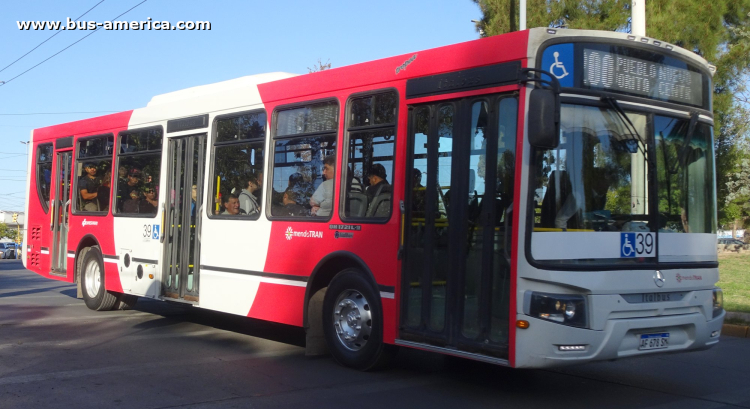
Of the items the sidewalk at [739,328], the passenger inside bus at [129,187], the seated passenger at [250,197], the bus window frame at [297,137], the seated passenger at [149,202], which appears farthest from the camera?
the passenger inside bus at [129,187]

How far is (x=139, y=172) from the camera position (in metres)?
11.6

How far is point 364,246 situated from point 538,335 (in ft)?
7.37

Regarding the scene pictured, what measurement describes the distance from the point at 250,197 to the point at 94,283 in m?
4.68

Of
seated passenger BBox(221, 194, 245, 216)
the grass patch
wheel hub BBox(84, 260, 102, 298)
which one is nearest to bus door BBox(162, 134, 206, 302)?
seated passenger BBox(221, 194, 245, 216)

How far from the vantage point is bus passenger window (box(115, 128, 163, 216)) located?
36.7ft

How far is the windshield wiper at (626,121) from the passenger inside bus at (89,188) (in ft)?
29.2

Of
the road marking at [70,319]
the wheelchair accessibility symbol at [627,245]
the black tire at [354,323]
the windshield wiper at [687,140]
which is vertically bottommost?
the road marking at [70,319]

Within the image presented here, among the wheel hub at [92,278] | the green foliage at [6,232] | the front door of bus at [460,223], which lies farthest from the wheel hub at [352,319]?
the green foliage at [6,232]

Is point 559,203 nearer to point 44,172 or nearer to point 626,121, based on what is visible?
point 626,121

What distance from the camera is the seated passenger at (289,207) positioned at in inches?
339

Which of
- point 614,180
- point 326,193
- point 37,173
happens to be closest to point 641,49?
point 614,180

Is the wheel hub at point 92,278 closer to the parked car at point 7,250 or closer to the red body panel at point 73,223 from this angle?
the red body panel at point 73,223

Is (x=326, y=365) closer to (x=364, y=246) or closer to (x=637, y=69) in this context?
(x=364, y=246)

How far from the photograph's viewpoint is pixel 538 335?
19.8ft
